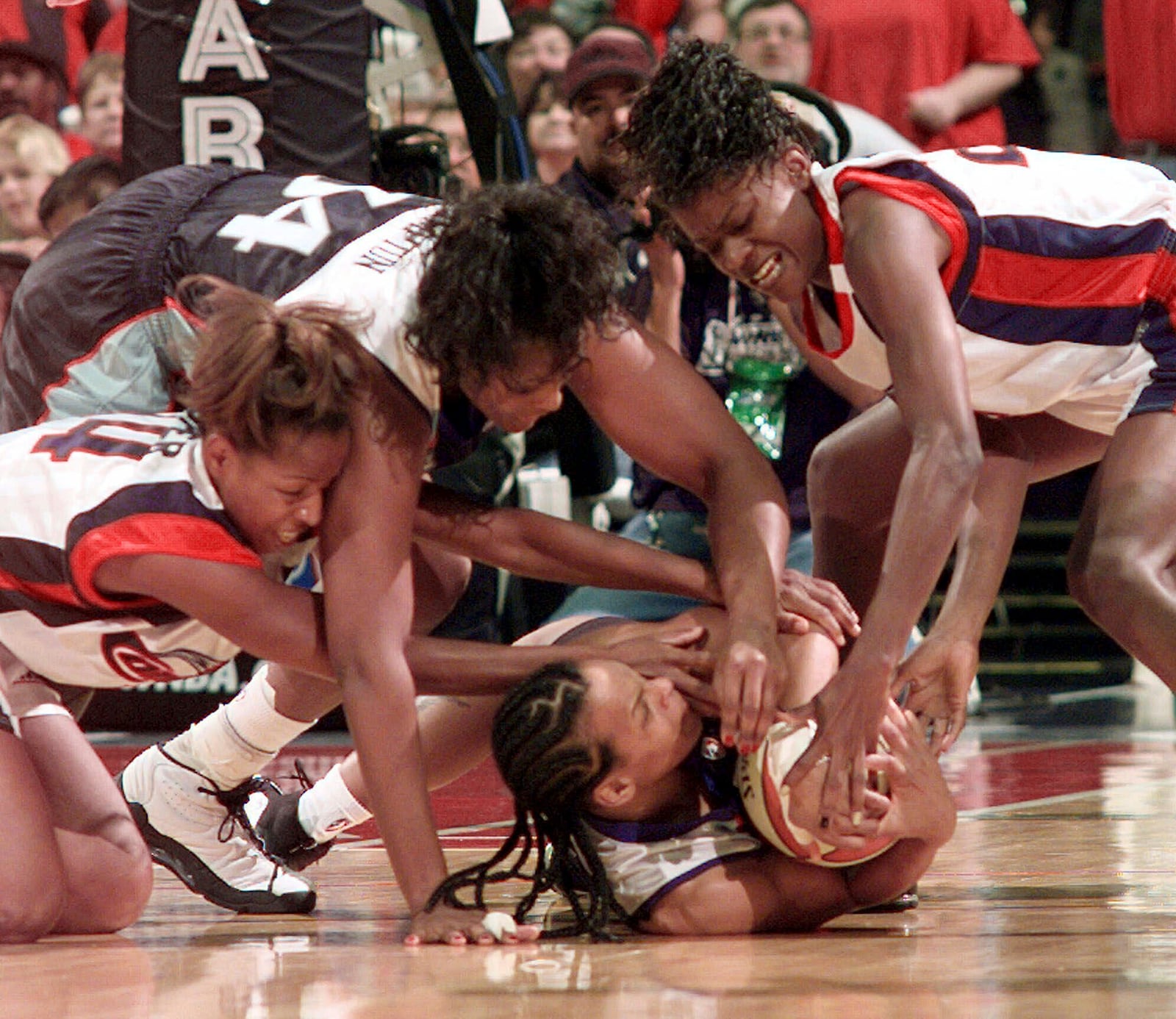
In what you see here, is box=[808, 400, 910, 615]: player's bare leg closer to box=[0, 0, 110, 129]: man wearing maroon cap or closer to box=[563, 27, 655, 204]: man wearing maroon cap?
box=[563, 27, 655, 204]: man wearing maroon cap

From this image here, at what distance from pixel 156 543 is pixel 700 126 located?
→ 101cm

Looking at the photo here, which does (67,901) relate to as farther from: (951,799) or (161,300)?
(951,799)

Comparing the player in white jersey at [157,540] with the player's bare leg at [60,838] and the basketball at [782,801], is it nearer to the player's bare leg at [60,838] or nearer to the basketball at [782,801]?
the player's bare leg at [60,838]

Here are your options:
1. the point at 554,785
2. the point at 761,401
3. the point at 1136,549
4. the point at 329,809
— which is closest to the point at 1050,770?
the point at 761,401

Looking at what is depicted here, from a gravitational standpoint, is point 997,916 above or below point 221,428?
below

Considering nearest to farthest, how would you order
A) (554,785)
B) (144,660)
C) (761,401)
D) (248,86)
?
(554,785) < (144,660) < (248,86) < (761,401)

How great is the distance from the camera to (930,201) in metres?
2.76

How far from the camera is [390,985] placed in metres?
2.11

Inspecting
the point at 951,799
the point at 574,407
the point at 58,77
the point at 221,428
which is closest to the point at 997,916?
the point at 951,799

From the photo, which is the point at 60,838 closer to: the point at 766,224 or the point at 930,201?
the point at 766,224

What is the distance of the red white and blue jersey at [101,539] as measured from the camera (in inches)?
99.5

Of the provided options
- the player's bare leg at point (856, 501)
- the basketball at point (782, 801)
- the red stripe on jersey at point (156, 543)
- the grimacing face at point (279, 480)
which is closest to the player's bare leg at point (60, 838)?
the red stripe on jersey at point (156, 543)

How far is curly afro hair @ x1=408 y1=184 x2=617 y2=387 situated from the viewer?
252cm

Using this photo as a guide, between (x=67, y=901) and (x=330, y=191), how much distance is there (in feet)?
3.96
